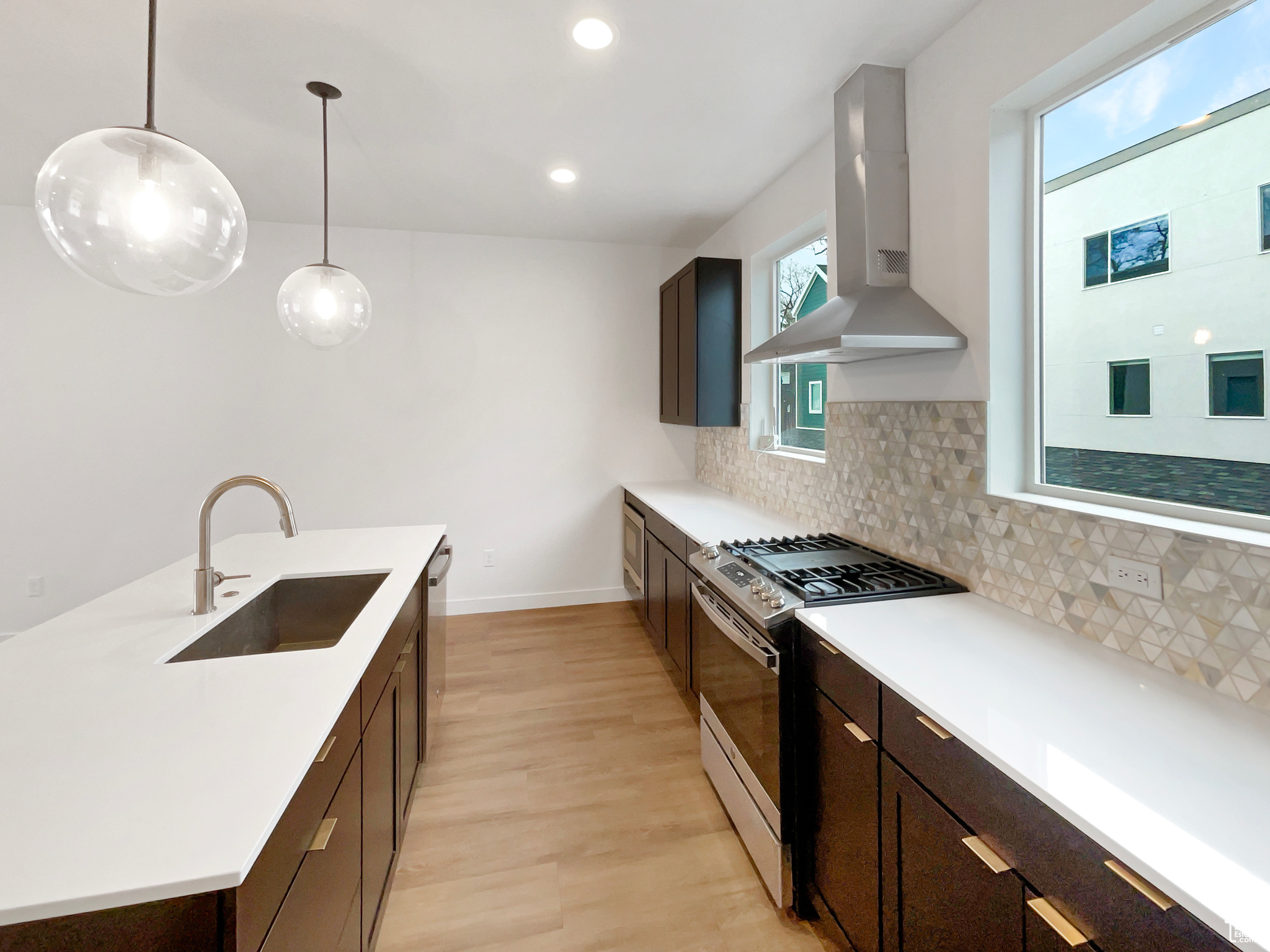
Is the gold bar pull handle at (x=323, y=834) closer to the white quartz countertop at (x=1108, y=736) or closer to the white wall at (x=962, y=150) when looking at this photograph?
the white quartz countertop at (x=1108, y=736)

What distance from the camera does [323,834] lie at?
1.06m

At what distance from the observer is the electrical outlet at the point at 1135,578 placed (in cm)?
127

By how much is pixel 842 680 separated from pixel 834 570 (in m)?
0.56

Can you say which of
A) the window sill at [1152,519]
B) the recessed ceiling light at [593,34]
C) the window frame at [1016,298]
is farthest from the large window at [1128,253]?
the recessed ceiling light at [593,34]

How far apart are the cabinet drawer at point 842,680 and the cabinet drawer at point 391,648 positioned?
1118mm

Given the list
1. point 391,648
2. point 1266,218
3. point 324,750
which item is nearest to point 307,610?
point 391,648

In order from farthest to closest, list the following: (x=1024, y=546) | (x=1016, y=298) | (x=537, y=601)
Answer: (x=537, y=601), (x=1016, y=298), (x=1024, y=546)

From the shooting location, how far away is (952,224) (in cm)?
185

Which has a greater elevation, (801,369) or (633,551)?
(801,369)

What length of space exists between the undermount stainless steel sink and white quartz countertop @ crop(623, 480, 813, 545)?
1.33m

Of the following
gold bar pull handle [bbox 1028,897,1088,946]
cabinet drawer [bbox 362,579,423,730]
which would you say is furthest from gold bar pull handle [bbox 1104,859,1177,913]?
cabinet drawer [bbox 362,579,423,730]

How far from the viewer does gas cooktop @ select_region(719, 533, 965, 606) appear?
5.59 feet

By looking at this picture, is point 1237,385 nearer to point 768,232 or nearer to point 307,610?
point 768,232

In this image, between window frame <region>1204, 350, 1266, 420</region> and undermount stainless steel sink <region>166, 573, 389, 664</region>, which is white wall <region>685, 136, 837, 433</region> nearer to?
window frame <region>1204, 350, 1266, 420</region>
